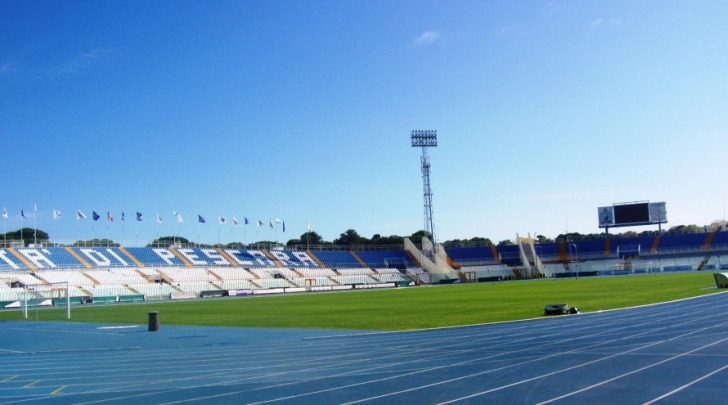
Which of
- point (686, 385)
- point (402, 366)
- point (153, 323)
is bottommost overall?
point (153, 323)

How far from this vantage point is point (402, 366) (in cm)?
1379

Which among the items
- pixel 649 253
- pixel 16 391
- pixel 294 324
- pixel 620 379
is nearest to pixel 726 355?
pixel 620 379

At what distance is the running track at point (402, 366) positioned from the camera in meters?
10.8

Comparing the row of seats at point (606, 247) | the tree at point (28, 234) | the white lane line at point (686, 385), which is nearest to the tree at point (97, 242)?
the tree at point (28, 234)

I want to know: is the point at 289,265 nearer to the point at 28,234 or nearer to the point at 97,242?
the point at 97,242

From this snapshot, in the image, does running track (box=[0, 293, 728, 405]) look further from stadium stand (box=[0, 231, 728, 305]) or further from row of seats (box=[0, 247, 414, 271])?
row of seats (box=[0, 247, 414, 271])

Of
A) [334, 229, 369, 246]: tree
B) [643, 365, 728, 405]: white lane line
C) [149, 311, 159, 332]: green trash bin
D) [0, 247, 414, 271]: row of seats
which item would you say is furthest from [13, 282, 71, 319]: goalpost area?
[334, 229, 369, 246]: tree

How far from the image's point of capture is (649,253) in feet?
337

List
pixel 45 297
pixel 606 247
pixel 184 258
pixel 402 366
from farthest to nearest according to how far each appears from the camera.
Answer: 1. pixel 606 247
2. pixel 184 258
3. pixel 45 297
4. pixel 402 366

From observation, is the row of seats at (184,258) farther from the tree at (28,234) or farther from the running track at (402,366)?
the running track at (402,366)

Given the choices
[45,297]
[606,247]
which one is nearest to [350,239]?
[606,247]

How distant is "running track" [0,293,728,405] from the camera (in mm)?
10758

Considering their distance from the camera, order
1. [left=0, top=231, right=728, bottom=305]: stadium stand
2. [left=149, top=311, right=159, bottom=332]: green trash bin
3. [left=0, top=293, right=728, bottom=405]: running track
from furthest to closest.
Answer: [left=0, top=231, right=728, bottom=305]: stadium stand < [left=149, top=311, right=159, bottom=332]: green trash bin < [left=0, top=293, right=728, bottom=405]: running track

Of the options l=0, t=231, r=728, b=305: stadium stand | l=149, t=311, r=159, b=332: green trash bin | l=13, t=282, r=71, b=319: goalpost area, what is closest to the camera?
l=149, t=311, r=159, b=332: green trash bin
